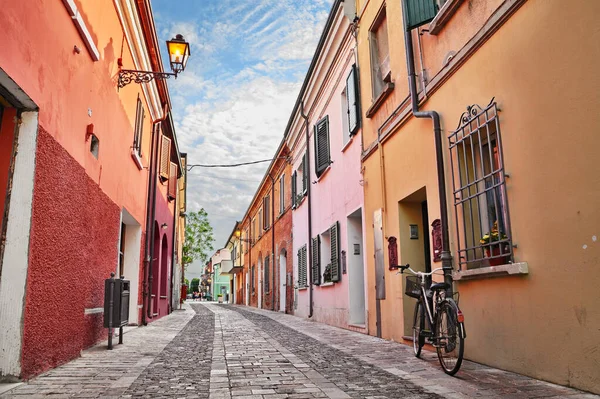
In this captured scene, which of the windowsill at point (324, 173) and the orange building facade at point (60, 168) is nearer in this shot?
the orange building facade at point (60, 168)

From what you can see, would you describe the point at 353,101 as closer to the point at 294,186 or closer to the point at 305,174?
the point at 305,174

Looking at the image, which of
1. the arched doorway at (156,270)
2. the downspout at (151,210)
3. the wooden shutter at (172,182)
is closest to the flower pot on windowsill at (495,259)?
the downspout at (151,210)

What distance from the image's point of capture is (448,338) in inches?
190

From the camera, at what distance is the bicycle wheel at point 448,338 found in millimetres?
4645

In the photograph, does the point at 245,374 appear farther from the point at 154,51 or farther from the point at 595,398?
the point at 154,51

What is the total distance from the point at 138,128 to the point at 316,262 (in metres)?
5.92

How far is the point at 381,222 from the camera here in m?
8.37

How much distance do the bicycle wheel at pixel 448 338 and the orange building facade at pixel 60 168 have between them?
3.78 m

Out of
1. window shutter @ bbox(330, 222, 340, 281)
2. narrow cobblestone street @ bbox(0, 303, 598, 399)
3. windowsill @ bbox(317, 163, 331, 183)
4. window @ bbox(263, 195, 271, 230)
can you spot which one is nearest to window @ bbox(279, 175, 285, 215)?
window @ bbox(263, 195, 271, 230)

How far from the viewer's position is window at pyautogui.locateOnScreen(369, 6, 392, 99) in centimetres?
873

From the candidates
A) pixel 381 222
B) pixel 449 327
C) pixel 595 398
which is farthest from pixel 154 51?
pixel 595 398

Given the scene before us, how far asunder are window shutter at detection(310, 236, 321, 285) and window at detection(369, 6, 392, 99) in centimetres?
538

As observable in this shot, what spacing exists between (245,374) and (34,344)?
6.25ft

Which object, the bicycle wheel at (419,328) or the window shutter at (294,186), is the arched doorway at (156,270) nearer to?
the window shutter at (294,186)
